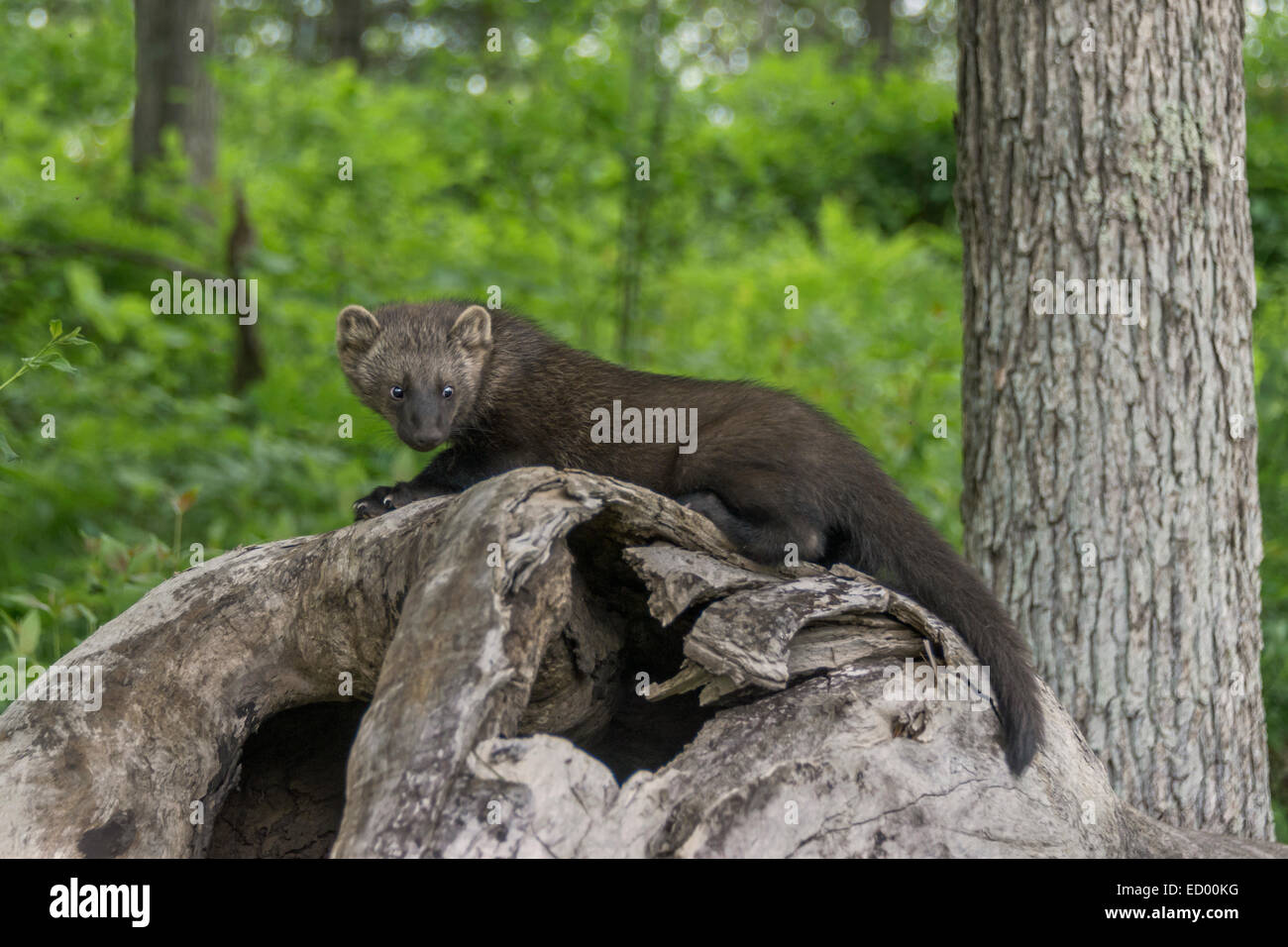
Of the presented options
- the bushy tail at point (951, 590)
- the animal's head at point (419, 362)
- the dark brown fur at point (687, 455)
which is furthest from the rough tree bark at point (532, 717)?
the animal's head at point (419, 362)

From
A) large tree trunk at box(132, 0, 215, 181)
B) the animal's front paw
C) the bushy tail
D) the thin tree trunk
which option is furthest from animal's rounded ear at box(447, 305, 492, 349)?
the thin tree trunk

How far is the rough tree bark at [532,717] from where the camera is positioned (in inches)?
100

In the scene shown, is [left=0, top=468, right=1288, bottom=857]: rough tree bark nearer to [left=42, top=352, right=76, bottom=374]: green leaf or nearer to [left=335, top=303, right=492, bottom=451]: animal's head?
[left=42, top=352, right=76, bottom=374]: green leaf

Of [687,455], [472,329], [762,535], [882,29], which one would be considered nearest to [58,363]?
[472,329]

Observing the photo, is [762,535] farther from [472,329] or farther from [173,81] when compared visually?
[173,81]

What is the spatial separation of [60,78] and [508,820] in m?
18.0

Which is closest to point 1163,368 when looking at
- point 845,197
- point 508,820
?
point 508,820

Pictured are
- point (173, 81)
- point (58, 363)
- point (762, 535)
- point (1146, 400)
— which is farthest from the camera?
point (173, 81)

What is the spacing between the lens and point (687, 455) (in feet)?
13.1

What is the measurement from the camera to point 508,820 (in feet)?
8.04

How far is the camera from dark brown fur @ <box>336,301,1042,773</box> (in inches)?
→ 137

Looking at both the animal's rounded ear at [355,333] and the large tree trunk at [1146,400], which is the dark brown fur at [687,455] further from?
the large tree trunk at [1146,400]

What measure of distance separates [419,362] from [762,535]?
1618 millimetres

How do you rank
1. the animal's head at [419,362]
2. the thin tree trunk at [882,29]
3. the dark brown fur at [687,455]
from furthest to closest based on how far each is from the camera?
the thin tree trunk at [882,29], the animal's head at [419,362], the dark brown fur at [687,455]
